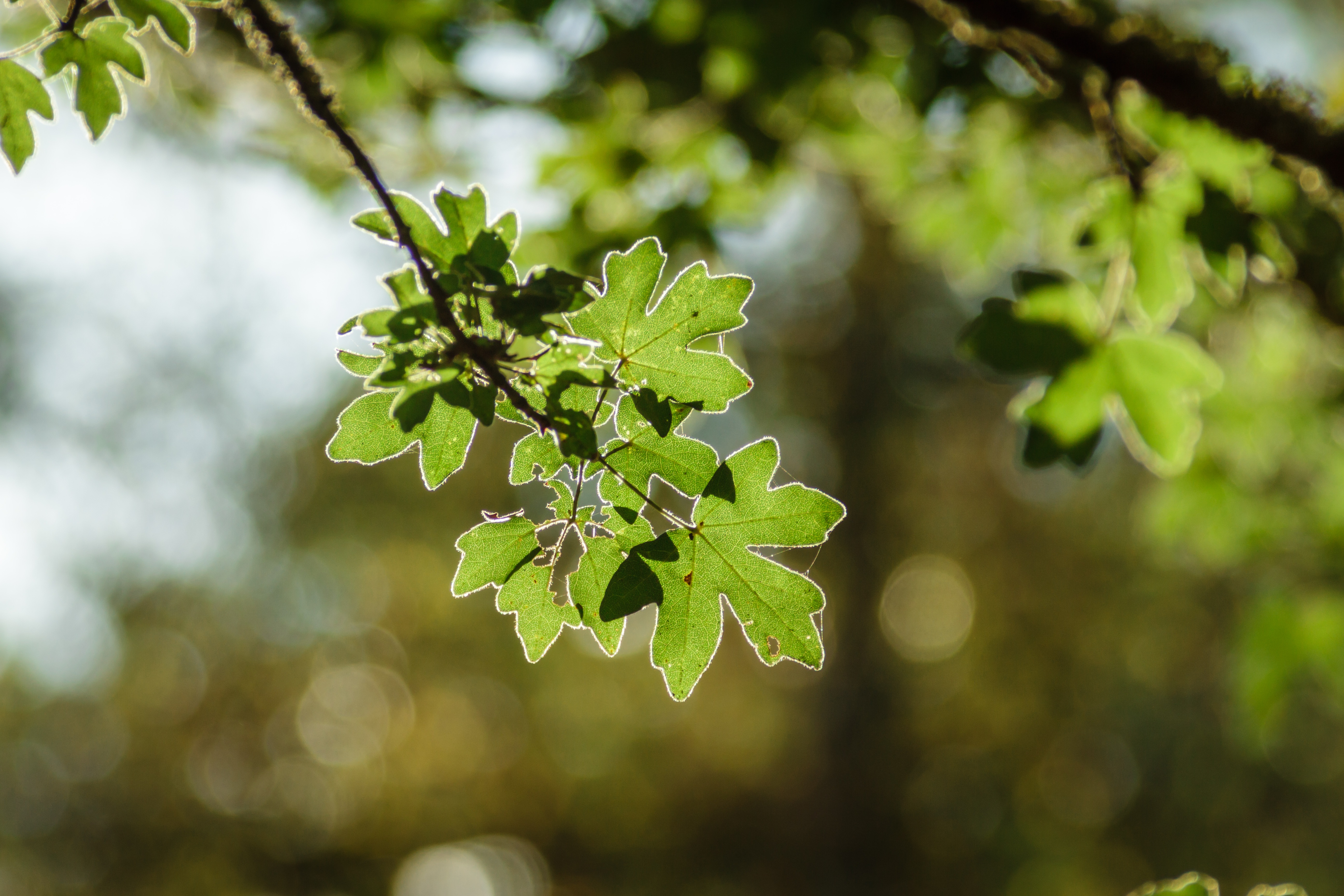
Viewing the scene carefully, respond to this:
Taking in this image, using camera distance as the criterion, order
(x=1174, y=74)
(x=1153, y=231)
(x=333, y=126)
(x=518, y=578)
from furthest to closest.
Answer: (x=1153, y=231) → (x=1174, y=74) → (x=518, y=578) → (x=333, y=126)

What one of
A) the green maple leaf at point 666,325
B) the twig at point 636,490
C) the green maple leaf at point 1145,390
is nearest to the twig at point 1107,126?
the green maple leaf at point 1145,390

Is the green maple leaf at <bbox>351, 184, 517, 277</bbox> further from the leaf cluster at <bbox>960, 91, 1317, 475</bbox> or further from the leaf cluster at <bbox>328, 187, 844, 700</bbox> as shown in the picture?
the leaf cluster at <bbox>960, 91, 1317, 475</bbox>

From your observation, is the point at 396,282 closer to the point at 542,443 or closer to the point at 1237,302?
the point at 542,443

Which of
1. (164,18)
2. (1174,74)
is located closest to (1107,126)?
(1174,74)

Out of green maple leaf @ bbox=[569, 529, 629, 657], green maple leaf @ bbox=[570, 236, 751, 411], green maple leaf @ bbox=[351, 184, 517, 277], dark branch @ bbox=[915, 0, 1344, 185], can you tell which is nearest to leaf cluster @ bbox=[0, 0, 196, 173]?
green maple leaf @ bbox=[351, 184, 517, 277]

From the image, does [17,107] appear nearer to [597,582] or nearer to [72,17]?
[72,17]
